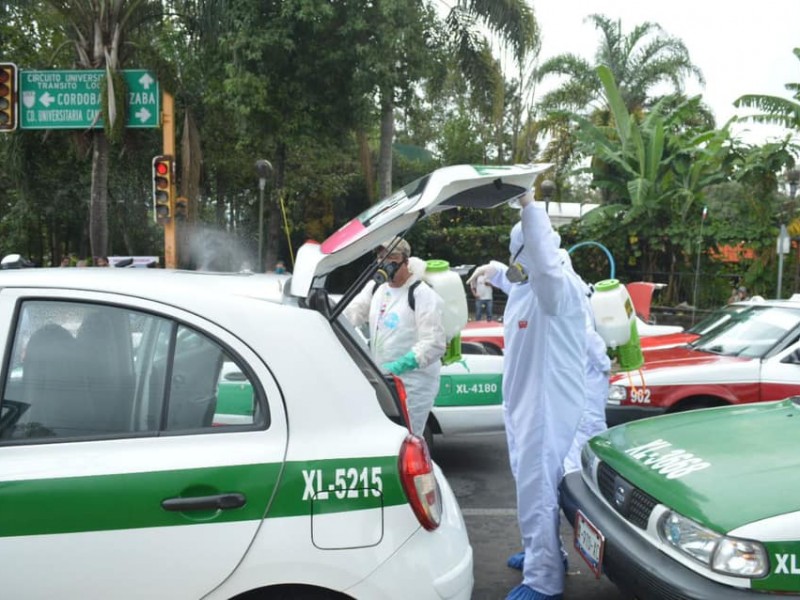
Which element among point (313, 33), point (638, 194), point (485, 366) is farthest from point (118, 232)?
point (485, 366)

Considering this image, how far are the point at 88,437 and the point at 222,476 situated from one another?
0.43m

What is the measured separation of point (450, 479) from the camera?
246 inches

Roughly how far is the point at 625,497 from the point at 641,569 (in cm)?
40

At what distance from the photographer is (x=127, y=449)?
221 cm

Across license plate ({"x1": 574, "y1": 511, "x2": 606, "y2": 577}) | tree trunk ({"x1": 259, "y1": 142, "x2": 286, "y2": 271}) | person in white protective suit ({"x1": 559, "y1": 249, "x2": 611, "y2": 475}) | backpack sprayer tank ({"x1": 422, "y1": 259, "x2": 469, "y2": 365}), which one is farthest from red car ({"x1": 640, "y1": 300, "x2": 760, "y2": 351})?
tree trunk ({"x1": 259, "y1": 142, "x2": 286, "y2": 271})

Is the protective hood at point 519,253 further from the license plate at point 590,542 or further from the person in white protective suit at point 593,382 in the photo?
the license plate at point 590,542

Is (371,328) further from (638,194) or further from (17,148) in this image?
(17,148)

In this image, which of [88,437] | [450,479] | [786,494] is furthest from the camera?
[450,479]

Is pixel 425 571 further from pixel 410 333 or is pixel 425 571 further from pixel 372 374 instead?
pixel 410 333

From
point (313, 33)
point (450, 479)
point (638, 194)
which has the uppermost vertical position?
point (313, 33)

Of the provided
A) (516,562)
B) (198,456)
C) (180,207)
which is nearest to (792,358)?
(516,562)

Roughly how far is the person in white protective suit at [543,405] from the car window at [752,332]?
336 centimetres

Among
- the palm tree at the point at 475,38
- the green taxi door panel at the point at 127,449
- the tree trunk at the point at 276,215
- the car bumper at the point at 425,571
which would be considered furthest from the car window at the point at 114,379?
the tree trunk at the point at 276,215

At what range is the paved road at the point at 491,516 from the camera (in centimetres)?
412
